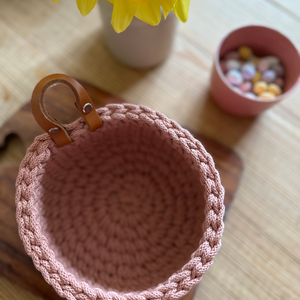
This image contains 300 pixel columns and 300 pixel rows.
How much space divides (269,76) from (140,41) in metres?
0.25

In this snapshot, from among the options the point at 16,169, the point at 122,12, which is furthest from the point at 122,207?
the point at 122,12

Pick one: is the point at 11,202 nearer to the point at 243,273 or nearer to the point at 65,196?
the point at 65,196

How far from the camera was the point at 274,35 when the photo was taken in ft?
1.75

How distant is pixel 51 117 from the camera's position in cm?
36

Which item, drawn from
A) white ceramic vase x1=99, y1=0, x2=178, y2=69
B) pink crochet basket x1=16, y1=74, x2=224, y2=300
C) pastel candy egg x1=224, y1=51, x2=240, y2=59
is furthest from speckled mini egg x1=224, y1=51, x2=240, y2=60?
pink crochet basket x1=16, y1=74, x2=224, y2=300

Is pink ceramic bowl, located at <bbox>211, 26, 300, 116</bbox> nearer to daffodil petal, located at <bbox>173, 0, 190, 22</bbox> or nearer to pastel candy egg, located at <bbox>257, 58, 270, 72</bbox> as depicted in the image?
pastel candy egg, located at <bbox>257, 58, 270, 72</bbox>

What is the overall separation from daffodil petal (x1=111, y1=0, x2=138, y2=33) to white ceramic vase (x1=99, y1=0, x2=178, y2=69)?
95 mm

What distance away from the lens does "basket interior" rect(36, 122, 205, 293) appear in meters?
0.43

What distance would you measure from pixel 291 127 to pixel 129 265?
39 centimetres

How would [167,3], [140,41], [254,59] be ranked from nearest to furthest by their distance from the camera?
[167,3] → [140,41] → [254,59]

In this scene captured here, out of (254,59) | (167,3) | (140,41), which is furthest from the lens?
(254,59)

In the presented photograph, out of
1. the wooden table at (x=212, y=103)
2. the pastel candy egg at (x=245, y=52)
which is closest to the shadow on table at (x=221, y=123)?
the wooden table at (x=212, y=103)

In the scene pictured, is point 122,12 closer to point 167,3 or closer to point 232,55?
point 167,3

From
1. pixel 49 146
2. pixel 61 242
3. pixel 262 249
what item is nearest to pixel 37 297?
pixel 61 242
